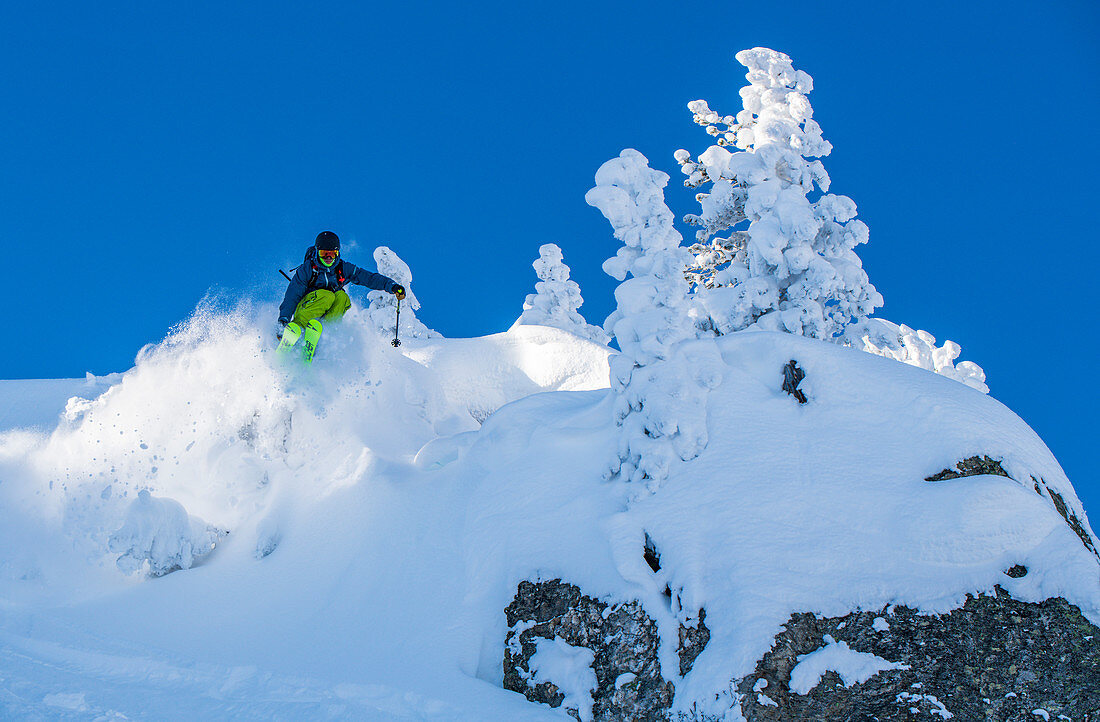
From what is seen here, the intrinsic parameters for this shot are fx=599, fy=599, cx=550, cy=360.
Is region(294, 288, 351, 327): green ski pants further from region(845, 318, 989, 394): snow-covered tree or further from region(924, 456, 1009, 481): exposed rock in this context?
region(845, 318, 989, 394): snow-covered tree

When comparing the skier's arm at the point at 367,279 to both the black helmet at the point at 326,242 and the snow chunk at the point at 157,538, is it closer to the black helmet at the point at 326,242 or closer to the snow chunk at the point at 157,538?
the black helmet at the point at 326,242

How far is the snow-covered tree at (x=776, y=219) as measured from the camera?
12258mm

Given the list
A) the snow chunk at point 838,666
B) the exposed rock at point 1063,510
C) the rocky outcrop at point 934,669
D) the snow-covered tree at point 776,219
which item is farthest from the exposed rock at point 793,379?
the snow-covered tree at point 776,219

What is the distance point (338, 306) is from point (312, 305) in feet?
2.04

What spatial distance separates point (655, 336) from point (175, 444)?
8.32 meters

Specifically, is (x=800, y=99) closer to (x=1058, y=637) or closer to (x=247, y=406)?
(x=1058, y=637)

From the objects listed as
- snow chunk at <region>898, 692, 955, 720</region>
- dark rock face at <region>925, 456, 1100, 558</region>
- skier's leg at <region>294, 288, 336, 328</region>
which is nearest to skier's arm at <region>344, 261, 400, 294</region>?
skier's leg at <region>294, 288, 336, 328</region>

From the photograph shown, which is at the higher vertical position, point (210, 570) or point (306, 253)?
point (306, 253)

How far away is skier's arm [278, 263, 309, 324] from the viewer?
9820 mm

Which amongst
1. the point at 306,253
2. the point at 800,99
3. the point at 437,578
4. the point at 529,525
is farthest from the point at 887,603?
the point at 800,99

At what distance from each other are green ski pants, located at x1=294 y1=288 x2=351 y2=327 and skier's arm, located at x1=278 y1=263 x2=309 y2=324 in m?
0.27

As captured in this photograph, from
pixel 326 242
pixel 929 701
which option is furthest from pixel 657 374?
pixel 326 242

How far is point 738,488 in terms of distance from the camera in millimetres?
5848

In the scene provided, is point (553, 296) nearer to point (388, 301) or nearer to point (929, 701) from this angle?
point (388, 301)
